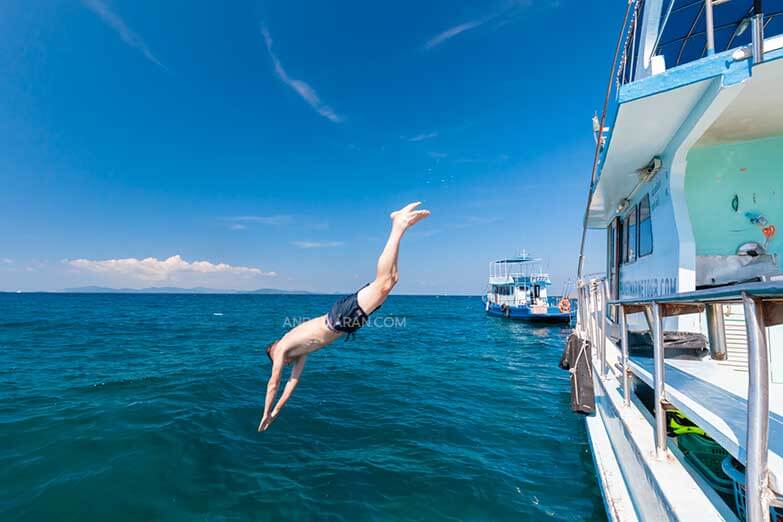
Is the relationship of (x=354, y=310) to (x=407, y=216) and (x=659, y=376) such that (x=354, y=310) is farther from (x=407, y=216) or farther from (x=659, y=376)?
(x=659, y=376)

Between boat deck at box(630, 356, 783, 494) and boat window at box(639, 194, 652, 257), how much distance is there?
3956 mm

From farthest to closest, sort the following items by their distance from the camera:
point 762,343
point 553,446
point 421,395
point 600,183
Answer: point 421,395 < point 600,183 < point 553,446 < point 762,343

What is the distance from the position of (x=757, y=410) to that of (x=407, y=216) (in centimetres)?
280

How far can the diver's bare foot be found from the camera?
12.0 ft

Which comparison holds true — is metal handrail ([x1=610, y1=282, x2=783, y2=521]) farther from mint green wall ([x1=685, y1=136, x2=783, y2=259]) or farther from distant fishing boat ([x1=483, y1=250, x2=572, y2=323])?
distant fishing boat ([x1=483, y1=250, x2=572, y2=323])

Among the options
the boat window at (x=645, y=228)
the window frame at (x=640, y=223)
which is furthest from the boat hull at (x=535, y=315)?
the boat window at (x=645, y=228)

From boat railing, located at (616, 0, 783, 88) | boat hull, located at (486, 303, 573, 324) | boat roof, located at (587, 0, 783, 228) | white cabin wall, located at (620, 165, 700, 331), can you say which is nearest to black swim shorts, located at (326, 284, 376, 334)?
boat roof, located at (587, 0, 783, 228)

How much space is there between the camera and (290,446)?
6.95 metres

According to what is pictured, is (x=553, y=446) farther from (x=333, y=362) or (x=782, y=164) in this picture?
(x=333, y=362)

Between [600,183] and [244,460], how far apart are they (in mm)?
9674

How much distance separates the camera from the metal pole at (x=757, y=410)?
4.37 ft

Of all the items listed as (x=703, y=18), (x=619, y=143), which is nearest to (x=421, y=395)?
(x=619, y=143)

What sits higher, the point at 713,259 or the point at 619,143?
the point at 619,143

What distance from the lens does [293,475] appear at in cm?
585
